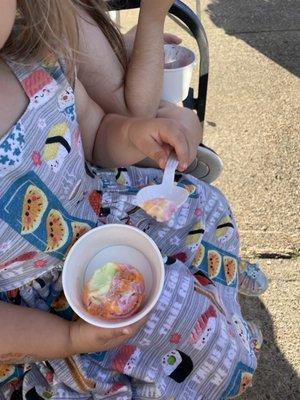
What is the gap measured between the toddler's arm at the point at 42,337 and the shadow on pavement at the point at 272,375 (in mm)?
763

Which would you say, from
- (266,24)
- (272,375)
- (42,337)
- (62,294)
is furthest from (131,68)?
(266,24)

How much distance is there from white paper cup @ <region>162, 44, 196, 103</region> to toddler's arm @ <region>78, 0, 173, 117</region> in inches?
3.9

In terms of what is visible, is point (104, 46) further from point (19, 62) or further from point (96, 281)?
point (96, 281)

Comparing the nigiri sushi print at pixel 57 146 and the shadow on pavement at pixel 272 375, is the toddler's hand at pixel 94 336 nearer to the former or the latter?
the nigiri sushi print at pixel 57 146

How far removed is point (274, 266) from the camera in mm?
2043

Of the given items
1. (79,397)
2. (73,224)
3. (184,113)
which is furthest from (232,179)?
(79,397)

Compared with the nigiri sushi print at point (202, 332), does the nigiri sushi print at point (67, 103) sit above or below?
above

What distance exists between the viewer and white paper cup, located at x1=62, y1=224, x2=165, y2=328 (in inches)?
43.4

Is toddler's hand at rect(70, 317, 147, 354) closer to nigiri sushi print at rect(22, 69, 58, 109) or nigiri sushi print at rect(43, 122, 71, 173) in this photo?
nigiri sushi print at rect(43, 122, 71, 173)

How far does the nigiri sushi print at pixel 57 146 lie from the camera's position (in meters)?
1.22

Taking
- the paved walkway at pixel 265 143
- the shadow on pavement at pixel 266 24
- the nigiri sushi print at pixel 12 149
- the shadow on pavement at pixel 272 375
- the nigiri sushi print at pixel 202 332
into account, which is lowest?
the shadow on pavement at pixel 272 375

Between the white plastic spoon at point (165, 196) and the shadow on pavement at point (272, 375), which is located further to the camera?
the shadow on pavement at point (272, 375)

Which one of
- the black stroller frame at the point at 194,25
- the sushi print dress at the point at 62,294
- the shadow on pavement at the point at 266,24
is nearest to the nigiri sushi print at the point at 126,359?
the sushi print dress at the point at 62,294

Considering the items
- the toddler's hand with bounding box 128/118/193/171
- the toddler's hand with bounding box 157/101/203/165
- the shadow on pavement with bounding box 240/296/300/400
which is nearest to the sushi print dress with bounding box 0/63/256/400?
the toddler's hand with bounding box 128/118/193/171
